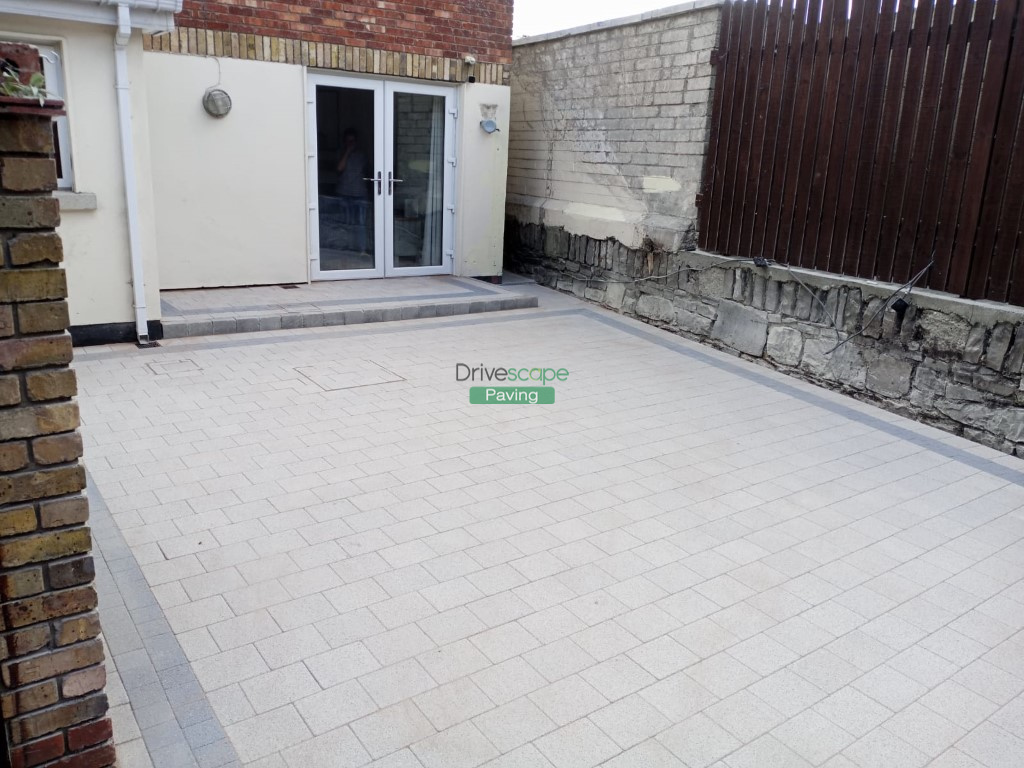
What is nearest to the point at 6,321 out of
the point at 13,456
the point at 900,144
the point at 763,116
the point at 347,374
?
the point at 13,456

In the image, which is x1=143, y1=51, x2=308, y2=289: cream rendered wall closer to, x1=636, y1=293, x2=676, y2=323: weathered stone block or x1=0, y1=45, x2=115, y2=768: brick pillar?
x1=636, y1=293, x2=676, y2=323: weathered stone block

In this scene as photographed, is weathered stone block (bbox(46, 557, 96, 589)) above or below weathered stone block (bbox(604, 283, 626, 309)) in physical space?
above

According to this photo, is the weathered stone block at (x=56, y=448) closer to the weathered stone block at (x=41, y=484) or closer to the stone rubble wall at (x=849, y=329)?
the weathered stone block at (x=41, y=484)

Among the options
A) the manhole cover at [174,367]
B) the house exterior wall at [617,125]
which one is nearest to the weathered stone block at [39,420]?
the manhole cover at [174,367]

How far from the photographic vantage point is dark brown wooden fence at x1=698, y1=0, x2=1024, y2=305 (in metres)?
5.31

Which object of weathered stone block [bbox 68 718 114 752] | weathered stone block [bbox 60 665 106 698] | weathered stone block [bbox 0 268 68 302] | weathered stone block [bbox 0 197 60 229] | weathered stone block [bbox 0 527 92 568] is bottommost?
weathered stone block [bbox 68 718 114 752]

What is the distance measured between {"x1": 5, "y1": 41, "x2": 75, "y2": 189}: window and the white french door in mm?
2921

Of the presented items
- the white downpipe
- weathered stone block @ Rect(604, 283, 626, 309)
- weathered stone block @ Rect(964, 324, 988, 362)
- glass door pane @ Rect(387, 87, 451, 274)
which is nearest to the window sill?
the white downpipe

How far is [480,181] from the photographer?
980cm

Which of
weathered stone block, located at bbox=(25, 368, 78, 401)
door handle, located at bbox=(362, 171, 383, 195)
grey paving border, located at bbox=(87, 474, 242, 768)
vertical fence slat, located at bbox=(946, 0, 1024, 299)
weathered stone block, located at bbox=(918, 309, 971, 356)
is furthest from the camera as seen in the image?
door handle, located at bbox=(362, 171, 383, 195)

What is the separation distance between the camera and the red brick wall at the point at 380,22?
7.87 meters

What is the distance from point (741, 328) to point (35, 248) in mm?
6519

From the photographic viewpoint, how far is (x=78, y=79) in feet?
19.5

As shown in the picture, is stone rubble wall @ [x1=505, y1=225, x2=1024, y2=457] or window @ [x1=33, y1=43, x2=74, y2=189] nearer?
stone rubble wall @ [x1=505, y1=225, x2=1024, y2=457]
